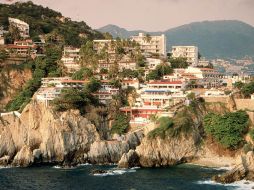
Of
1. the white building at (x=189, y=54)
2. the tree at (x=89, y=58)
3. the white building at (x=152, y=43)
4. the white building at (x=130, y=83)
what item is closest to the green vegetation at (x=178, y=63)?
the white building at (x=189, y=54)

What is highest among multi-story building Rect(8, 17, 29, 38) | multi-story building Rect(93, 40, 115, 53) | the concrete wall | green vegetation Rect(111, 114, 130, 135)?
multi-story building Rect(8, 17, 29, 38)

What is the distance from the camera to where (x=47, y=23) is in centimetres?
9231

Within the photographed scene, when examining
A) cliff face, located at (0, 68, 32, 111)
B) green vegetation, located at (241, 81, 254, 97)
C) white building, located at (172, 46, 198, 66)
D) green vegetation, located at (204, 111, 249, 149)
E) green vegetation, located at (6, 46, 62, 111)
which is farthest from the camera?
white building, located at (172, 46, 198, 66)

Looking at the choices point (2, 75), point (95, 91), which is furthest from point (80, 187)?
point (2, 75)

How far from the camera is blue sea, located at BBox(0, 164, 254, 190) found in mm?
42625

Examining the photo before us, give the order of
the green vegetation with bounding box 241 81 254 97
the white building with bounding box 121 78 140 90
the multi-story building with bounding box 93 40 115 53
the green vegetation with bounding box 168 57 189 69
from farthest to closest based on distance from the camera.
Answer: the green vegetation with bounding box 168 57 189 69
the multi-story building with bounding box 93 40 115 53
the white building with bounding box 121 78 140 90
the green vegetation with bounding box 241 81 254 97

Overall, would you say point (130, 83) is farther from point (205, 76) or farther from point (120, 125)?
point (205, 76)

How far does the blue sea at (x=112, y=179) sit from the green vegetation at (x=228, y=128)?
468 centimetres

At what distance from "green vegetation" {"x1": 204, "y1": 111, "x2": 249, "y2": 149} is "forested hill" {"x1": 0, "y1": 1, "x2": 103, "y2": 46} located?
37.7 metres

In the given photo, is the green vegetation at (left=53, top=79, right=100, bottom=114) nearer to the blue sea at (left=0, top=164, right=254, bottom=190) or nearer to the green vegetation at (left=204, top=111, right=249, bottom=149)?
the blue sea at (left=0, top=164, right=254, bottom=190)

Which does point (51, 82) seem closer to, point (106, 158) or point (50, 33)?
point (106, 158)

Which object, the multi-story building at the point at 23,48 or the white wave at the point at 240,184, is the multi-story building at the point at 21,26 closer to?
the multi-story building at the point at 23,48

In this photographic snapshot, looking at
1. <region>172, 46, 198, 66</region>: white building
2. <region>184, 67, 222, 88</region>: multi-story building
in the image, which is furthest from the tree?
<region>172, 46, 198, 66</region>: white building

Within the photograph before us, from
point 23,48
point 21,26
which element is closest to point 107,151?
point 23,48
